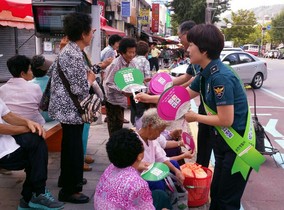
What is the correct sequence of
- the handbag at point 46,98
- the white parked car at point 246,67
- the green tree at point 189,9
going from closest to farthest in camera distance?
1. the handbag at point 46,98
2. the white parked car at point 246,67
3. the green tree at point 189,9

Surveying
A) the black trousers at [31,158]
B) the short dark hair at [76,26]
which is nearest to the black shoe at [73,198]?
the black trousers at [31,158]

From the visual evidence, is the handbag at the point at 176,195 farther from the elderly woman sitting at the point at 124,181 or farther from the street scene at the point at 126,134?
the elderly woman sitting at the point at 124,181

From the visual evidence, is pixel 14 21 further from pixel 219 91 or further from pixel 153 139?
pixel 219 91

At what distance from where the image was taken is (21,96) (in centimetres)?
339

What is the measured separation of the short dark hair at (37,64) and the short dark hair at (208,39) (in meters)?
2.05

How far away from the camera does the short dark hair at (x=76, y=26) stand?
3.02 m

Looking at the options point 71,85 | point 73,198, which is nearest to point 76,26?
point 71,85

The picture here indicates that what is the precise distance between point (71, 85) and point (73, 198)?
110cm

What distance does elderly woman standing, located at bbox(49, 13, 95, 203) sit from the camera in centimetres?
295

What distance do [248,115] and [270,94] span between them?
10.4 m

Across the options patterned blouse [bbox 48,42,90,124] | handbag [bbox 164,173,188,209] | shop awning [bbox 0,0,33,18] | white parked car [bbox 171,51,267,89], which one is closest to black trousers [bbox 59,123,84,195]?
patterned blouse [bbox 48,42,90,124]

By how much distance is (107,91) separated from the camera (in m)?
4.43

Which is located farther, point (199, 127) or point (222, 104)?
point (199, 127)

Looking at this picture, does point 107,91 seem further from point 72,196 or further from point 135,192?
point 135,192
